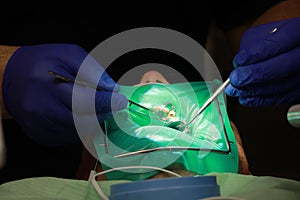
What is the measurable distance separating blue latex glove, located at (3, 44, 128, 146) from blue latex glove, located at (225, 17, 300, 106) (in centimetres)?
42

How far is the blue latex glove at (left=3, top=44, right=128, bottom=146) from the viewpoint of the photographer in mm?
1070

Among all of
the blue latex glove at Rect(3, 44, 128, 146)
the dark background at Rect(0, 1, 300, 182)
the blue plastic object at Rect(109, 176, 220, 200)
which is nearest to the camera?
the blue plastic object at Rect(109, 176, 220, 200)

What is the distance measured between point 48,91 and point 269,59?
0.76 m

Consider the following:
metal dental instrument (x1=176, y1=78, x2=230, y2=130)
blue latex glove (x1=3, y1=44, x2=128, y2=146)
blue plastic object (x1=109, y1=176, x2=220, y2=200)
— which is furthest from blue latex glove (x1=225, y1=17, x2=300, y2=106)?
blue plastic object (x1=109, y1=176, x2=220, y2=200)

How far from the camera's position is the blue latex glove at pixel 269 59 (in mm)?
1098

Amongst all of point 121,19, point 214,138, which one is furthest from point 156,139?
point 121,19

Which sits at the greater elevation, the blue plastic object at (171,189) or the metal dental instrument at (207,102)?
the metal dental instrument at (207,102)

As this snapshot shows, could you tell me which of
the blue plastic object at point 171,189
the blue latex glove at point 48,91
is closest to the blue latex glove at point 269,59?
the blue latex glove at point 48,91

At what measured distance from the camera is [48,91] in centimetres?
108

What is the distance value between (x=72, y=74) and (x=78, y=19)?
1.37 ft

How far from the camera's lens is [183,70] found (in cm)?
158

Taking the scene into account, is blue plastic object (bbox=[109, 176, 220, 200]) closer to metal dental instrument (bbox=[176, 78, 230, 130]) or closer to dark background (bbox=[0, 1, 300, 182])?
metal dental instrument (bbox=[176, 78, 230, 130])

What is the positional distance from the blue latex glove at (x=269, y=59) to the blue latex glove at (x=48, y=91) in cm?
42

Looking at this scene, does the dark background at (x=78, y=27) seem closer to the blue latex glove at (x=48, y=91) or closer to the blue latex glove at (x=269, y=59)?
the blue latex glove at (x=48, y=91)
